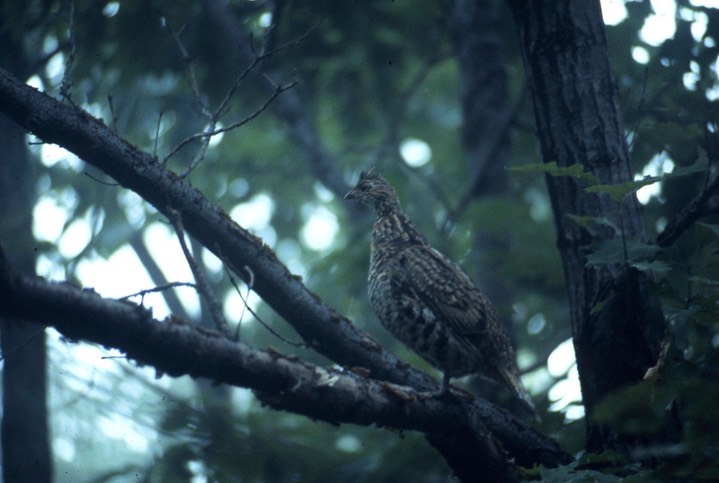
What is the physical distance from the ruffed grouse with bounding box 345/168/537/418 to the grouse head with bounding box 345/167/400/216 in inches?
38.9

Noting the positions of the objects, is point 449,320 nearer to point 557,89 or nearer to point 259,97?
point 557,89

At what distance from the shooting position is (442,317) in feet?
17.7

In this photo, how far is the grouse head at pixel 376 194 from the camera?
22.0ft

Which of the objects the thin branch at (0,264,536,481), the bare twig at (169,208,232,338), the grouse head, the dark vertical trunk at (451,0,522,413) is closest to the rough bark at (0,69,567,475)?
the bare twig at (169,208,232,338)

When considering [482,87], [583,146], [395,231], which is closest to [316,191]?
[482,87]

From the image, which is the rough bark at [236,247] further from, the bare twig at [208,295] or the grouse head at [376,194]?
the grouse head at [376,194]

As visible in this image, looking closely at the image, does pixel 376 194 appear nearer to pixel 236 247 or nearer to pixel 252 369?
pixel 236 247

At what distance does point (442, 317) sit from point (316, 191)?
6578 mm

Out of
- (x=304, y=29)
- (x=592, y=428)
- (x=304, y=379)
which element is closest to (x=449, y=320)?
(x=592, y=428)

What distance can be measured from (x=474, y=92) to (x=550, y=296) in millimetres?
2676

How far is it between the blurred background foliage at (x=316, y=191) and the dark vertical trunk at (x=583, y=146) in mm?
311

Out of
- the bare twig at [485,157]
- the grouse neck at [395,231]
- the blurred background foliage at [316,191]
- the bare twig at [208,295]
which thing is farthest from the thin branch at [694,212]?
the bare twig at [485,157]

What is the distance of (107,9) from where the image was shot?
22.7 ft

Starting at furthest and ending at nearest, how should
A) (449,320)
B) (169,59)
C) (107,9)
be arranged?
(169,59) < (107,9) < (449,320)
